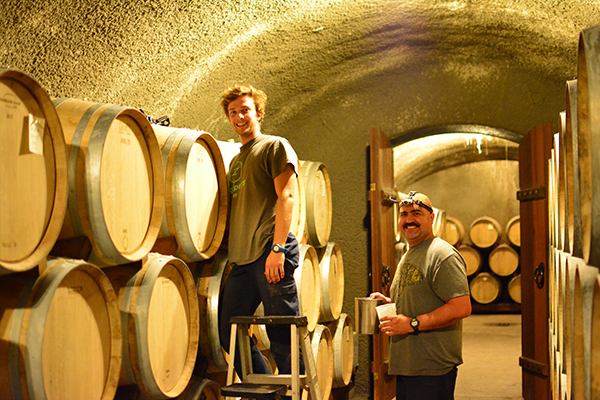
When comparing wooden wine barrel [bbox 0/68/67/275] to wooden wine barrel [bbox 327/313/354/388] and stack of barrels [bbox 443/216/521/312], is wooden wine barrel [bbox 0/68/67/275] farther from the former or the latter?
stack of barrels [bbox 443/216/521/312]

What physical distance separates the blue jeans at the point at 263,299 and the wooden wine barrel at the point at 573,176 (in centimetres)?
150

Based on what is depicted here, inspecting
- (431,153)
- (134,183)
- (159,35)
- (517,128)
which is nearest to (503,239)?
(431,153)

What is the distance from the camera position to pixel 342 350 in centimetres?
457

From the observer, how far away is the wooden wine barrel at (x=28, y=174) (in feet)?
5.14

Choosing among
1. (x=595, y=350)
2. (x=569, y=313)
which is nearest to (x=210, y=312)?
(x=569, y=313)

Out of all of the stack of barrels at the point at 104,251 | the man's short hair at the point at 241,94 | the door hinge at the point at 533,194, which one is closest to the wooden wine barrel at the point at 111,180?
the stack of barrels at the point at 104,251

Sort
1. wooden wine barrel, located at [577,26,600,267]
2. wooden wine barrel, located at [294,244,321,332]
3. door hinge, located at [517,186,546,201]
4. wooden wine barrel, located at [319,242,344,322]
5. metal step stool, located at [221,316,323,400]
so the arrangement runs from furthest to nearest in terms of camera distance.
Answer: door hinge, located at [517,186,546,201] < wooden wine barrel, located at [319,242,344,322] < wooden wine barrel, located at [294,244,321,332] < metal step stool, located at [221,316,323,400] < wooden wine barrel, located at [577,26,600,267]

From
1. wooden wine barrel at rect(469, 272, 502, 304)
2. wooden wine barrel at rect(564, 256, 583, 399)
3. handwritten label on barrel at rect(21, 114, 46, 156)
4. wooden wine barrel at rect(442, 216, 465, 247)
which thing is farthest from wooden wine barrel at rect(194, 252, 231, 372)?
wooden wine barrel at rect(442, 216, 465, 247)

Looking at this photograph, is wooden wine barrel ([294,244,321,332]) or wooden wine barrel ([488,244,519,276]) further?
wooden wine barrel ([488,244,519,276])

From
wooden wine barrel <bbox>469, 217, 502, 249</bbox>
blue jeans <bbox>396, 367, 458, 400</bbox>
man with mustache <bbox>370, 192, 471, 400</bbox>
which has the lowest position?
blue jeans <bbox>396, 367, 458, 400</bbox>

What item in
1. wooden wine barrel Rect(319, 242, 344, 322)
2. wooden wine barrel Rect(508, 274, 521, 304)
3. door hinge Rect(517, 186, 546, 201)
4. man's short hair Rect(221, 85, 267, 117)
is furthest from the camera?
wooden wine barrel Rect(508, 274, 521, 304)

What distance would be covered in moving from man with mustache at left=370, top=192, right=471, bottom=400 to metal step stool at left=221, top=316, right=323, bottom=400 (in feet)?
1.27

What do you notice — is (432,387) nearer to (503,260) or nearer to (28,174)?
(28,174)

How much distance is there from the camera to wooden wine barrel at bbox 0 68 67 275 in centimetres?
157
